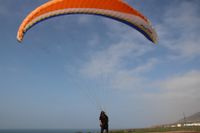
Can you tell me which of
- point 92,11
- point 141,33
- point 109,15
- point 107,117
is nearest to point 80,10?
point 92,11

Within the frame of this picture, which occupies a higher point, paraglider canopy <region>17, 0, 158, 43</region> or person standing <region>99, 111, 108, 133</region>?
paraglider canopy <region>17, 0, 158, 43</region>

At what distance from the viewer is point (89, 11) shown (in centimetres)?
1831

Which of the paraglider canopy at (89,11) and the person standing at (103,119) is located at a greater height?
the paraglider canopy at (89,11)

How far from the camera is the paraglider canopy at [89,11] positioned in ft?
58.6

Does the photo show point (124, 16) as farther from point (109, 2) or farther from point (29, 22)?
point (29, 22)

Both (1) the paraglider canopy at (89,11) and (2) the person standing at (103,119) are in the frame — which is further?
(2) the person standing at (103,119)

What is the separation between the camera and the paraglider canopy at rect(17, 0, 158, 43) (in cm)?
1786

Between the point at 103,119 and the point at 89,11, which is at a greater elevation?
the point at 89,11

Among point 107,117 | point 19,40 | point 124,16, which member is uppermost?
point 124,16

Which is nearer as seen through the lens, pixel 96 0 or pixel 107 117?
pixel 96 0

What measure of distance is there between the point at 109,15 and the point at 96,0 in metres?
1.32

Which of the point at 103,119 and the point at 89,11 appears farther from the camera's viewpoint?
the point at 103,119

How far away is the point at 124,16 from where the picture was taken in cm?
1891

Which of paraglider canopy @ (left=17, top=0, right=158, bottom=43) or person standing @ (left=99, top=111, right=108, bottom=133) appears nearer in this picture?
paraglider canopy @ (left=17, top=0, right=158, bottom=43)
